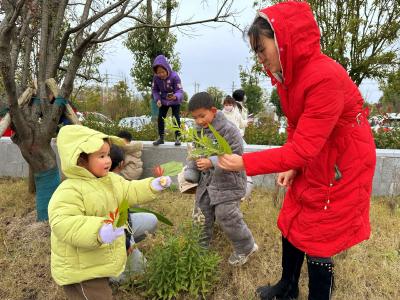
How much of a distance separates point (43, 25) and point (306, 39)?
132 inches

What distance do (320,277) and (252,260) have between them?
1101 millimetres

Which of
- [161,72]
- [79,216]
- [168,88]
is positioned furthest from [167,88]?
[79,216]

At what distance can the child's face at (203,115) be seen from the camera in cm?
260

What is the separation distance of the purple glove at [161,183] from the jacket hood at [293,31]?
35.2 inches

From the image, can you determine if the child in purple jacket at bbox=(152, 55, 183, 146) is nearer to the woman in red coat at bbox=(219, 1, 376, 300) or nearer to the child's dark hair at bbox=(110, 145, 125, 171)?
the child's dark hair at bbox=(110, 145, 125, 171)

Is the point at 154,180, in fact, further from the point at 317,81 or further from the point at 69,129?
the point at 317,81

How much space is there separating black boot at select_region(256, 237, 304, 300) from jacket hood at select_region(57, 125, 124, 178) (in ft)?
4.14

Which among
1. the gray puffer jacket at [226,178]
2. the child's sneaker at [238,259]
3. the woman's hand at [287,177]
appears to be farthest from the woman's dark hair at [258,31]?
the child's sneaker at [238,259]

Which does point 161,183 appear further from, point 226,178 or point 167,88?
point 167,88

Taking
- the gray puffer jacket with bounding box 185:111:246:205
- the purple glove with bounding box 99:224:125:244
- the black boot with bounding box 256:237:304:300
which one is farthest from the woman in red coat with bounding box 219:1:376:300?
the gray puffer jacket with bounding box 185:111:246:205

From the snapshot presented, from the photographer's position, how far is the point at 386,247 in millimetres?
3211

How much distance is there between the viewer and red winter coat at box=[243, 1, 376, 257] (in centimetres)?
159

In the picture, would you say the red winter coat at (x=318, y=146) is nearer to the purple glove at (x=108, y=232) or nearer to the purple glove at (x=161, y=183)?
the purple glove at (x=161, y=183)

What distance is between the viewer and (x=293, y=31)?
1.56 metres
